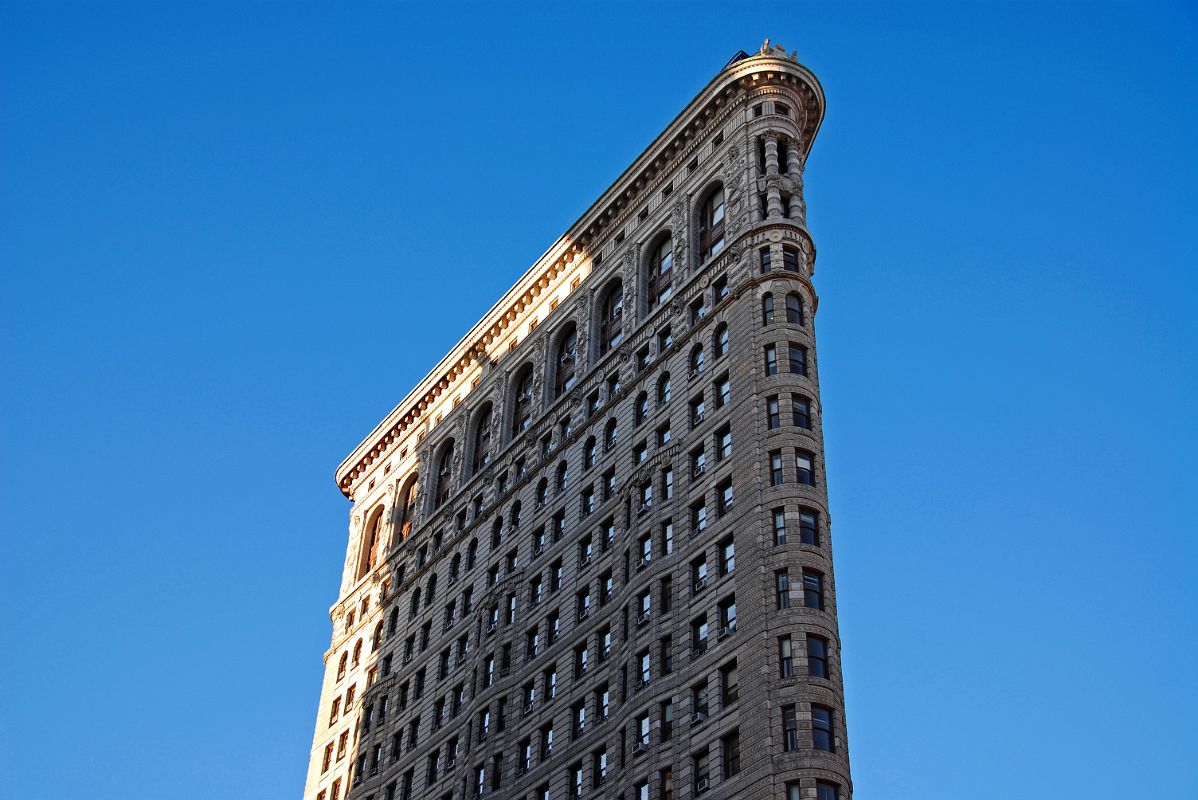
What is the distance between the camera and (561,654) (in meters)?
91.7

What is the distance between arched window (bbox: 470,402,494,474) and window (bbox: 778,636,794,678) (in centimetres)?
4214

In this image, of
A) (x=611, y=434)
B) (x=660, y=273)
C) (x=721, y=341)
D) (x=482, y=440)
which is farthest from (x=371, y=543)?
(x=721, y=341)

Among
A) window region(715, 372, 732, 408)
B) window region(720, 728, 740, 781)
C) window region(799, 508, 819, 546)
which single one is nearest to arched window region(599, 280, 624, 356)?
window region(715, 372, 732, 408)

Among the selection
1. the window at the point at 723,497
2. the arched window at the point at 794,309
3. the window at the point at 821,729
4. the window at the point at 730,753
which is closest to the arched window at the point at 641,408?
the arched window at the point at 794,309

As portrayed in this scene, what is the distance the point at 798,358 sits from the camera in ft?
294

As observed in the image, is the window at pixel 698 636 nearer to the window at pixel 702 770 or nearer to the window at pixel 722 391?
the window at pixel 702 770

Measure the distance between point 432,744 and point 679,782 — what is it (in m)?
27.5

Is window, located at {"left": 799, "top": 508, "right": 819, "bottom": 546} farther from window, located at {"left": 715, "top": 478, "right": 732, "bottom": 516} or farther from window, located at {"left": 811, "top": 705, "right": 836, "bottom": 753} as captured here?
Result: window, located at {"left": 811, "top": 705, "right": 836, "bottom": 753}

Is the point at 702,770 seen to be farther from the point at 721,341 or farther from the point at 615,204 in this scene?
the point at 615,204

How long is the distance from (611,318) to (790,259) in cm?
1753

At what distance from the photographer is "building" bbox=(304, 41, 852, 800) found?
256 ft

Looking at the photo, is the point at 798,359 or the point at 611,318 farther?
the point at 611,318

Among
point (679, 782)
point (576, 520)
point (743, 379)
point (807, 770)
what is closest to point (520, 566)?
point (576, 520)

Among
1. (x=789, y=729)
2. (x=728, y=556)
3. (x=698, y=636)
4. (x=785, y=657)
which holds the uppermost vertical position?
(x=728, y=556)
